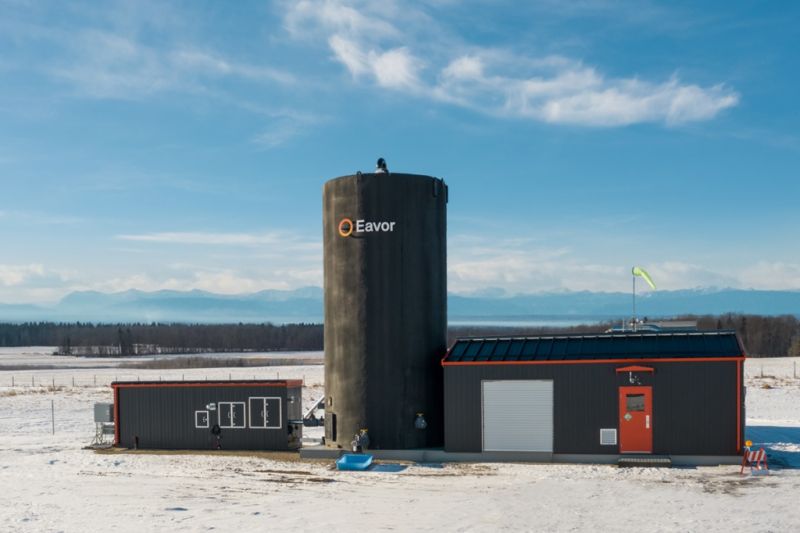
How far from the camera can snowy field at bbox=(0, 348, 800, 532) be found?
22.8m

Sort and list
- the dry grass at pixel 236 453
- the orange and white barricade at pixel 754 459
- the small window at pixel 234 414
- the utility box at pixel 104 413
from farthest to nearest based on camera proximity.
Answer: the utility box at pixel 104 413 < the small window at pixel 234 414 < the dry grass at pixel 236 453 < the orange and white barricade at pixel 754 459

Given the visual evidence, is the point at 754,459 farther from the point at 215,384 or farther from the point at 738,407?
the point at 215,384

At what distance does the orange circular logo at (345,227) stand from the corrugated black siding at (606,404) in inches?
278

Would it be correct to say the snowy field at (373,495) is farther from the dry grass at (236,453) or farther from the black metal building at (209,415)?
the black metal building at (209,415)

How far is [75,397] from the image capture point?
6438cm

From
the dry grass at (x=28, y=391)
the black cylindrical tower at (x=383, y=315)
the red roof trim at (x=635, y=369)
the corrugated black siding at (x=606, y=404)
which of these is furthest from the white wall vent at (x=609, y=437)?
the dry grass at (x=28, y=391)

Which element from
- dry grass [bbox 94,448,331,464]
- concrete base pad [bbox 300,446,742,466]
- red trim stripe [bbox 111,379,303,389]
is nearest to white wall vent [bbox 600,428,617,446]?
concrete base pad [bbox 300,446,742,466]

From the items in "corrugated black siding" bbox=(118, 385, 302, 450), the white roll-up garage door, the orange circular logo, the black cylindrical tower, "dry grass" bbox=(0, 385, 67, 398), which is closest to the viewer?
the white roll-up garage door

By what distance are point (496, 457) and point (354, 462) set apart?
18.6ft

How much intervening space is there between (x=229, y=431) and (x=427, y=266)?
1133cm

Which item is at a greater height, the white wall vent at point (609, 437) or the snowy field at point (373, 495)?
the white wall vent at point (609, 437)

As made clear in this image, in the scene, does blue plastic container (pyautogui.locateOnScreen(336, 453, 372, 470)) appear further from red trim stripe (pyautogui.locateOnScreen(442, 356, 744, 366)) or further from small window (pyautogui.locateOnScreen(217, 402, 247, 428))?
small window (pyautogui.locateOnScreen(217, 402, 247, 428))

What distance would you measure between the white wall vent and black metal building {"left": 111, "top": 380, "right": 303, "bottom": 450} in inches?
514

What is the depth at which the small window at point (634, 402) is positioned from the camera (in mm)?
31719
